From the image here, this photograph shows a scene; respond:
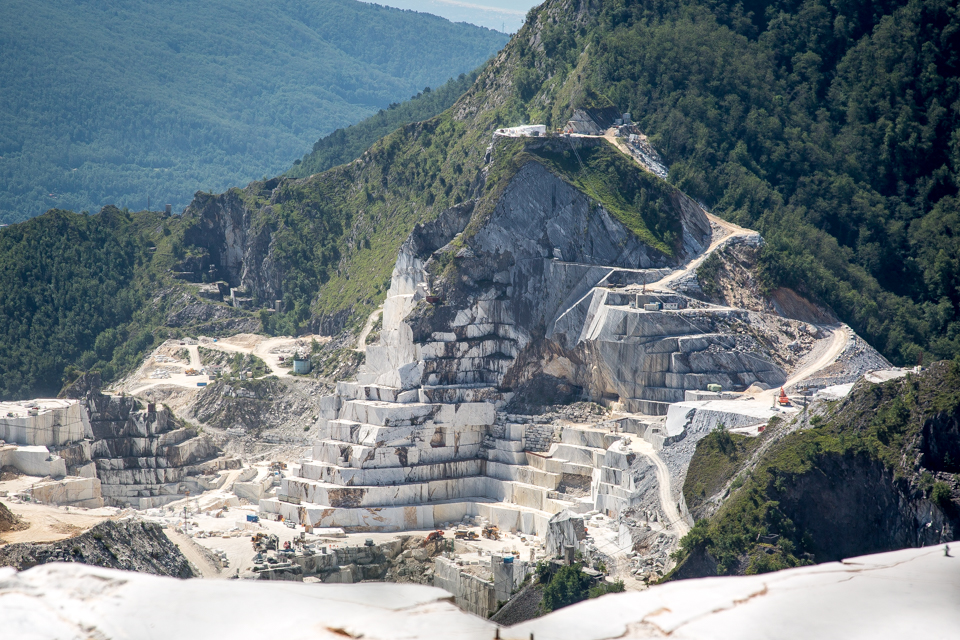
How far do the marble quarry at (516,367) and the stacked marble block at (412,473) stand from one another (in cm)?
8

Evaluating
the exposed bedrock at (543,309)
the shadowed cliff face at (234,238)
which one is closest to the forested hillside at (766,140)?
the exposed bedrock at (543,309)

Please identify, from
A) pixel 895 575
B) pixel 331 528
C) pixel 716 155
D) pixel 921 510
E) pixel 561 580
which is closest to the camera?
pixel 895 575

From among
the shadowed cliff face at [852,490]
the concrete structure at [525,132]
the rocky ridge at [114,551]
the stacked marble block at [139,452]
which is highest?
the concrete structure at [525,132]

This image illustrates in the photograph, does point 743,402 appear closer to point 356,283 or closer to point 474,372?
point 474,372

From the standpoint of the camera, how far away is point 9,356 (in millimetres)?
106625

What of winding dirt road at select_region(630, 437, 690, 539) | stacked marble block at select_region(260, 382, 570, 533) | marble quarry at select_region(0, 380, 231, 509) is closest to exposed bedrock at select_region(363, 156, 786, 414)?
stacked marble block at select_region(260, 382, 570, 533)

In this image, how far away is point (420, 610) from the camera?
31.7ft

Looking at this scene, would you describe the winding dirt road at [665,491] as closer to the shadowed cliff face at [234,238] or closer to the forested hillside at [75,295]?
the forested hillside at [75,295]

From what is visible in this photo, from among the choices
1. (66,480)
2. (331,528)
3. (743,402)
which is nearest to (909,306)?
(743,402)

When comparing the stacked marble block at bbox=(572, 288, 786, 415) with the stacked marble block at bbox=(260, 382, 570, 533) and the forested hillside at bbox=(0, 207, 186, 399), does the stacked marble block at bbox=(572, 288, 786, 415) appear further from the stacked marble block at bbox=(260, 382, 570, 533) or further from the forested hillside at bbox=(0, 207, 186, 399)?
the forested hillside at bbox=(0, 207, 186, 399)

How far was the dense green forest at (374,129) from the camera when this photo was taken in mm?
155500

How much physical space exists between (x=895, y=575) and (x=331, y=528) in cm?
5348

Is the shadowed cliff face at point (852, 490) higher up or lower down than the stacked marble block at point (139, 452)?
higher up

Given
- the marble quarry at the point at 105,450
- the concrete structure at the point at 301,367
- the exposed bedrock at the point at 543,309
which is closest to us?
the exposed bedrock at the point at 543,309
